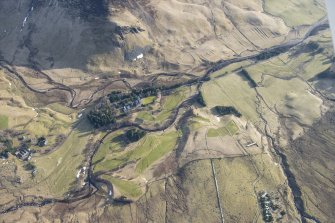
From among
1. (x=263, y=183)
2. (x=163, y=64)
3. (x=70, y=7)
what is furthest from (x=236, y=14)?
(x=263, y=183)

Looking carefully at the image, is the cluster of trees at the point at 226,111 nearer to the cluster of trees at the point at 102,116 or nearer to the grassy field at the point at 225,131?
the grassy field at the point at 225,131

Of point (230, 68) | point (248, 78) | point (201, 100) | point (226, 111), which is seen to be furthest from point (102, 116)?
point (248, 78)

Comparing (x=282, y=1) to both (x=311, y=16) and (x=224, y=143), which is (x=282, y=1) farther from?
(x=224, y=143)

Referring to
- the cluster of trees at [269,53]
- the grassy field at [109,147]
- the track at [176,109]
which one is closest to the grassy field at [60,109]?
the track at [176,109]

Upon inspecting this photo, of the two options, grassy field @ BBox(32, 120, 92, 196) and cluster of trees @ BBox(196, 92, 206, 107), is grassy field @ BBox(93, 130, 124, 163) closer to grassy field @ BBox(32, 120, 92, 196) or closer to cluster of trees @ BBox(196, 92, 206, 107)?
grassy field @ BBox(32, 120, 92, 196)

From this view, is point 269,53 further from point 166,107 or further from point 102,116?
point 102,116

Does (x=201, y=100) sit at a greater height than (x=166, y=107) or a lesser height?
greater

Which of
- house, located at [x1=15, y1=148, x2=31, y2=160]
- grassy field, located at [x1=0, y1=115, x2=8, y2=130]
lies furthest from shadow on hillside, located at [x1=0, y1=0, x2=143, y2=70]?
house, located at [x1=15, y1=148, x2=31, y2=160]
